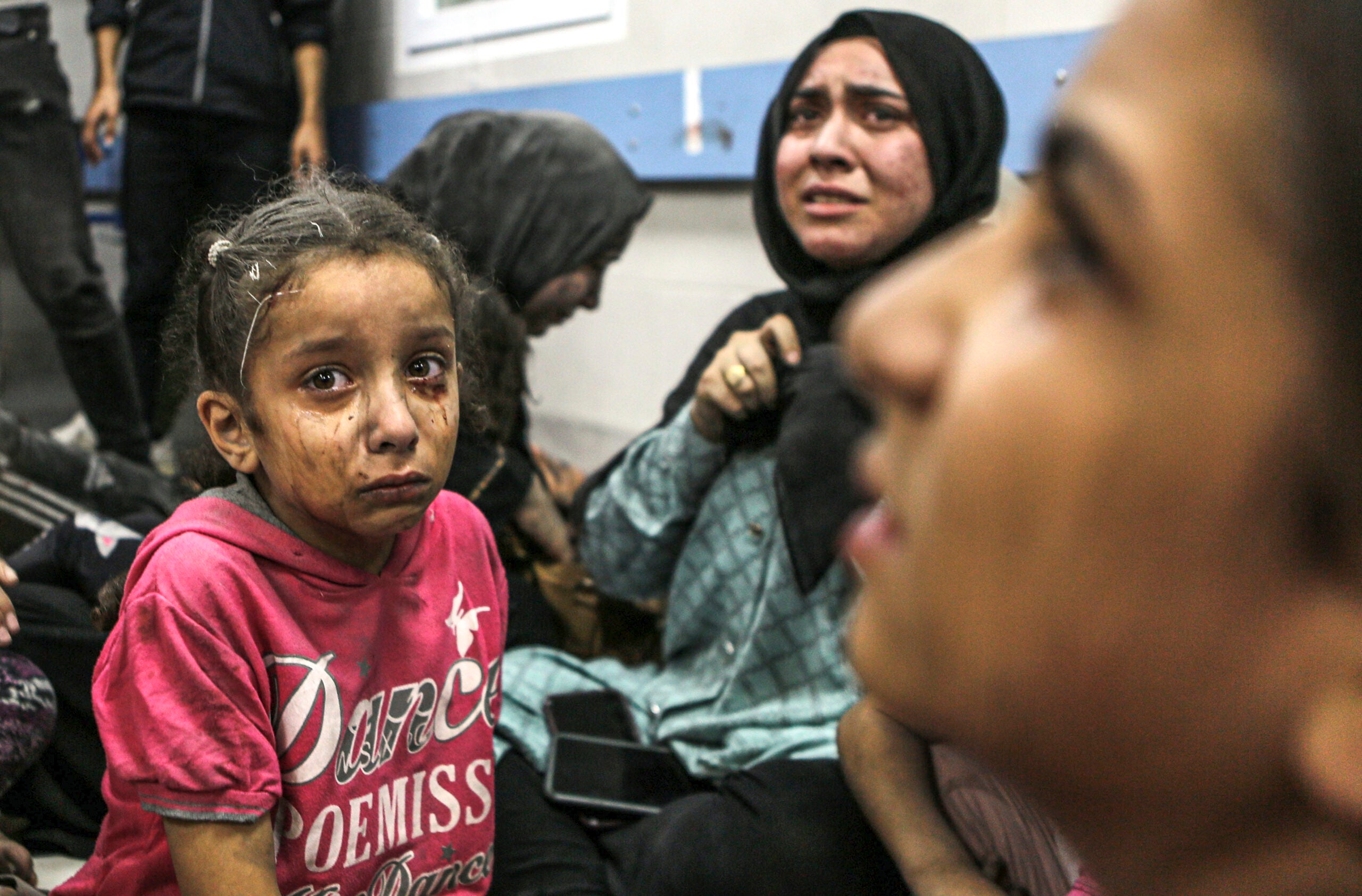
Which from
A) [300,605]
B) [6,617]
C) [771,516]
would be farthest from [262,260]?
[771,516]

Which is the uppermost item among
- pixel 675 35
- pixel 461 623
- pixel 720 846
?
pixel 675 35

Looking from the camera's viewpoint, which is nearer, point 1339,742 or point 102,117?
point 1339,742

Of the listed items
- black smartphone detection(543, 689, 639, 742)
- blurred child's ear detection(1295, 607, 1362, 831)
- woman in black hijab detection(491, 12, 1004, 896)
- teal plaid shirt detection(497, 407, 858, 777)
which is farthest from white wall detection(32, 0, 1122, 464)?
blurred child's ear detection(1295, 607, 1362, 831)

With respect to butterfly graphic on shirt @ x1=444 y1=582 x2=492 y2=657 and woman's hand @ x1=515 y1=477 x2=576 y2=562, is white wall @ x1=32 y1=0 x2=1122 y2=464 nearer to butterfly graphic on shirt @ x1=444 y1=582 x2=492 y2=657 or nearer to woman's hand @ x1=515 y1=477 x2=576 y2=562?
woman's hand @ x1=515 y1=477 x2=576 y2=562

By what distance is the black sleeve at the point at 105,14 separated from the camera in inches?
122

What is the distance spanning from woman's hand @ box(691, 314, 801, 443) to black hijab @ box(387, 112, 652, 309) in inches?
25.7

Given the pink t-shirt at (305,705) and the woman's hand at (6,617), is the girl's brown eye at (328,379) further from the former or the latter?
the woman's hand at (6,617)

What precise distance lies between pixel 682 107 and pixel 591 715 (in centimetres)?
179

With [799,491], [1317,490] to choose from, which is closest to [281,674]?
[799,491]

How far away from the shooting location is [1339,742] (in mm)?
330

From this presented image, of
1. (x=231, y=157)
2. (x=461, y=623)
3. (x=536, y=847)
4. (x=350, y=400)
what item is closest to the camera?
(x=350, y=400)

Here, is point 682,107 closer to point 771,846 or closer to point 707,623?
point 707,623

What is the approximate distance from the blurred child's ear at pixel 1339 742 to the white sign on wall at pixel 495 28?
2883 mm

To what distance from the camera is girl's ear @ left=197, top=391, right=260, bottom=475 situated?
3.03 feet
